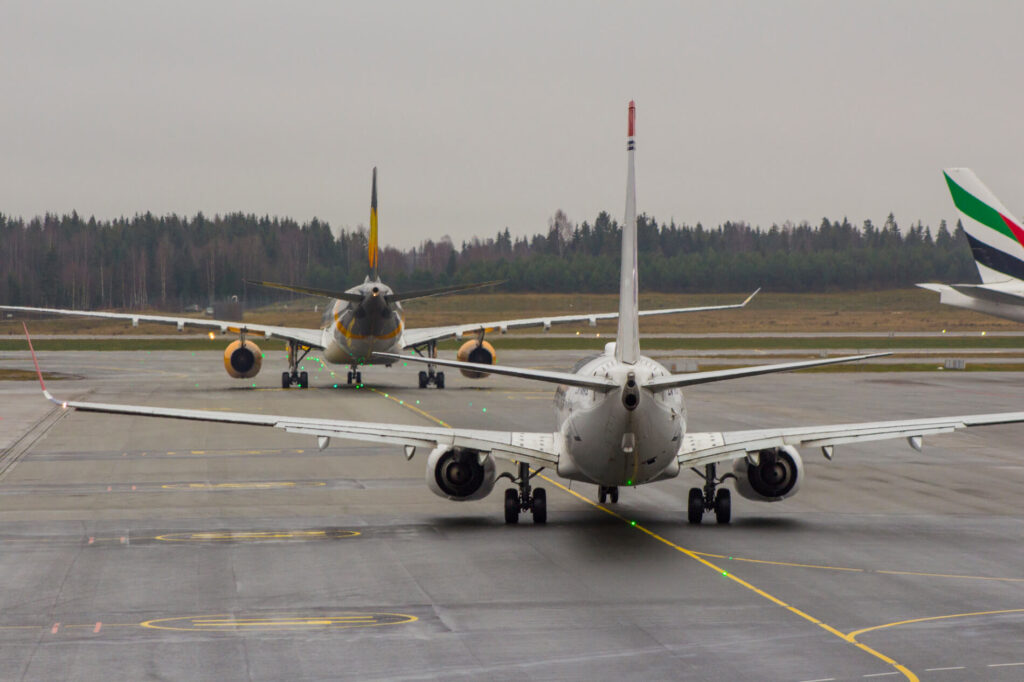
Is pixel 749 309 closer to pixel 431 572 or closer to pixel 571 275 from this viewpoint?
pixel 571 275

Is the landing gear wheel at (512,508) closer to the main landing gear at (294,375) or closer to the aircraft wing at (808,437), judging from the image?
the aircraft wing at (808,437)

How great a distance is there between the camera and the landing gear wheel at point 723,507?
2478cm

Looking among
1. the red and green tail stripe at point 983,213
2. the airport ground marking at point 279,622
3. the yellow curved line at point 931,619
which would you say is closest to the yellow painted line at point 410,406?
the airport ground marking at point 279,622

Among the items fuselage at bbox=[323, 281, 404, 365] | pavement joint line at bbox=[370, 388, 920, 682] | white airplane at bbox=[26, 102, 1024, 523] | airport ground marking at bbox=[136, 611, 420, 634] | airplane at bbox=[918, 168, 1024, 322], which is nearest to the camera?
pavement joint line at bbox=[370, 388, 920, 682]

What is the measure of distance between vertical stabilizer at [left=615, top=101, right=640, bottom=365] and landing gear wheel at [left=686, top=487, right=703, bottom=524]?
12.8ft

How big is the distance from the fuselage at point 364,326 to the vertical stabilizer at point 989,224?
89.6 ft

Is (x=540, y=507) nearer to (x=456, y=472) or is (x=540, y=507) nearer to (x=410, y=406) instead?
(x=456, y=472)


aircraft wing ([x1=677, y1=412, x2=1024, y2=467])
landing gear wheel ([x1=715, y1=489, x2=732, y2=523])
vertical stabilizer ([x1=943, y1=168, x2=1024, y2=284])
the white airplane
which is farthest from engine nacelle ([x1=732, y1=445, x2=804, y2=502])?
vertical stabilizer ([x1=943, y1=168, x2=1024, y2=284])

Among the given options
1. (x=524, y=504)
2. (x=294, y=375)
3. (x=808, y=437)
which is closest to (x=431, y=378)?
(x=294, y=375)

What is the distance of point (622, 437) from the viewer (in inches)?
827

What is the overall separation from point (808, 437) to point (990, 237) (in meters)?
36.1

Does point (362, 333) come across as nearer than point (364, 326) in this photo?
No

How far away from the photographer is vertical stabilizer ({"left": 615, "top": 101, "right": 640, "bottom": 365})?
864 inches

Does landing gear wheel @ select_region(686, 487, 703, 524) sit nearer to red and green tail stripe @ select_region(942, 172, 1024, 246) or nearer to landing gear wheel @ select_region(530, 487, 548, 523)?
landing gear wheel @ select_region(530, 487, 548, 523)
